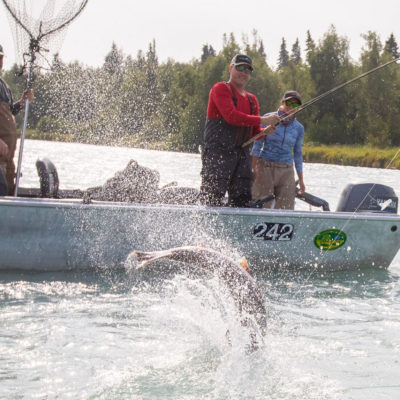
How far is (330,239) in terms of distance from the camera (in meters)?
5.97

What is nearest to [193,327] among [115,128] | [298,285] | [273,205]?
[298,285]

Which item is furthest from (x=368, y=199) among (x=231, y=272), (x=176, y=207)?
(x=231, y=272)

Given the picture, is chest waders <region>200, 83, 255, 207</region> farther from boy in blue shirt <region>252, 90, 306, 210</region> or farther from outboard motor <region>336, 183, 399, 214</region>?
outboard motor <region>336, 183, 399, 214</region>

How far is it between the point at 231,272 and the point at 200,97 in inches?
1902

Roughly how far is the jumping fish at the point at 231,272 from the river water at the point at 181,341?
0.46 feet

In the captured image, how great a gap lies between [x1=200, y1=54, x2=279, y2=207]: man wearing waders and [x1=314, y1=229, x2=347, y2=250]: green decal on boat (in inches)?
33.2

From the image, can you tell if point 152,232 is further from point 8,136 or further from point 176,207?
point 8,136

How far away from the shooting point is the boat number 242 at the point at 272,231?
5.72m

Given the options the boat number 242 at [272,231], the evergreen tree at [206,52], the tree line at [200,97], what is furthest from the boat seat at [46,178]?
the evergreen tree at [206,52]

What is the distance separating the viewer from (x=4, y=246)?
17.5 feet

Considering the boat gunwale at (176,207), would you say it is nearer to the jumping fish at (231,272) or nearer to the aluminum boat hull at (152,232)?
the aluminum boat hull at (152,232)

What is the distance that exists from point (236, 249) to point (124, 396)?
274 centimetres

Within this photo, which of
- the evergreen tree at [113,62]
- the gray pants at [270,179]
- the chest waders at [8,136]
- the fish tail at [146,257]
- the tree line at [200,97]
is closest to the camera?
the fish tail at [146,257]

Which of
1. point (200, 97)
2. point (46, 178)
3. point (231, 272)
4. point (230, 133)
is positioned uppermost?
point (200, 97)
